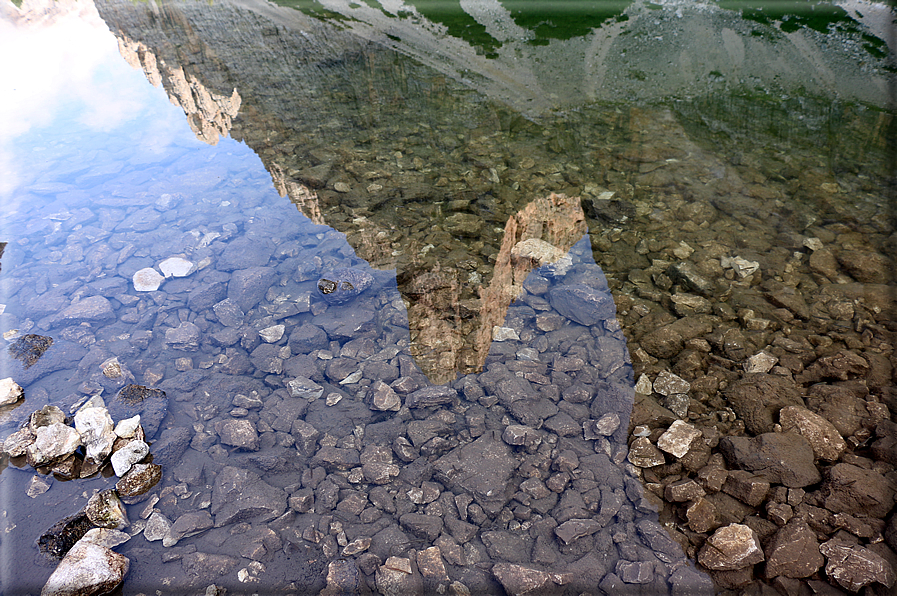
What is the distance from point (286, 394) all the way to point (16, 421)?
1.88 meters

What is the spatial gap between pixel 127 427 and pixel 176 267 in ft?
7.10

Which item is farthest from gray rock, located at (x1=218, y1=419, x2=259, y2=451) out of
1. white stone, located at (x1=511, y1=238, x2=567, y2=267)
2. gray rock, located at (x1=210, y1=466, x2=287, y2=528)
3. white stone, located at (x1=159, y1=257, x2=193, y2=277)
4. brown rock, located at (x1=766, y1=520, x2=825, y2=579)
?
brown rock, located at (x1=766, y1=520, x2=825, y2=579)

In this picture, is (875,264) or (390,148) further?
(390,148)

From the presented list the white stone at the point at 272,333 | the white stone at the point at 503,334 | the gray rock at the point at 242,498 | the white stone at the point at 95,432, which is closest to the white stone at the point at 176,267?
the white stone at the point at 272,333

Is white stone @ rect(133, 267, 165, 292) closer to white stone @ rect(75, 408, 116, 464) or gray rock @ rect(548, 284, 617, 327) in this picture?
white stone @ rect(75, 408, 116, 464)

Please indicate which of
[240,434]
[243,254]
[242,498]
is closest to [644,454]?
[242,498]

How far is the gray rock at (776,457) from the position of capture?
9.11 ft

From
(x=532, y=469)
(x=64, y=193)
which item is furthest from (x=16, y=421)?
(x=64, y=193)

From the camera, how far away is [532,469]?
3.03 metres

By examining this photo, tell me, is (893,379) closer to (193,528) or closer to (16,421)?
(193,528)

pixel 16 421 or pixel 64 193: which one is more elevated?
pixel 64 193

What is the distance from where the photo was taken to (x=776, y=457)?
112 inches

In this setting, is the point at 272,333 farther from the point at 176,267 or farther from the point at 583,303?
the point at 583,303

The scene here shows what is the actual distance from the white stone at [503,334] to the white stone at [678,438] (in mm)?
1369
